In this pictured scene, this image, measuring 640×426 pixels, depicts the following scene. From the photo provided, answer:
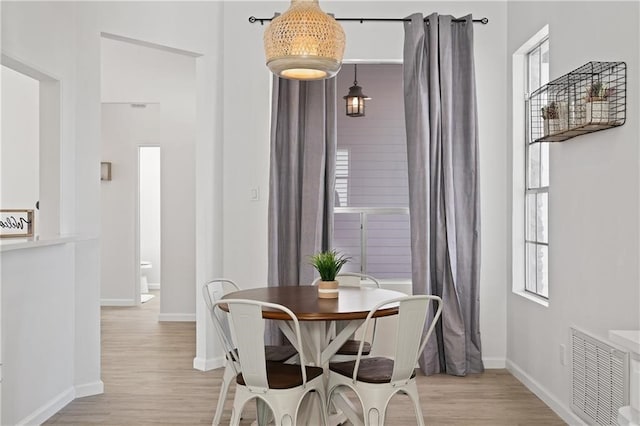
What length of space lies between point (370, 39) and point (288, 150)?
1109 mm

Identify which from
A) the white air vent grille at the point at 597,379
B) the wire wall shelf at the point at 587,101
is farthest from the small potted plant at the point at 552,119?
the white air vent grille at the point at 597,379

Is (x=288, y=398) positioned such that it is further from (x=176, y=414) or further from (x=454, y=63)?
(x=454, y=63)

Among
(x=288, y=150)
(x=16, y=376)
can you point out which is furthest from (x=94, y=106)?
(x=16, y=376)

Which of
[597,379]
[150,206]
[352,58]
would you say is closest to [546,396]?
[597,379]

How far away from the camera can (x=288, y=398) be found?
294 centimetres

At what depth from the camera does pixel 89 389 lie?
417cm

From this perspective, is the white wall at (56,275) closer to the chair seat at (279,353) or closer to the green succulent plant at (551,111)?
the chair seat at (279,353)

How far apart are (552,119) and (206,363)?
9.98ft

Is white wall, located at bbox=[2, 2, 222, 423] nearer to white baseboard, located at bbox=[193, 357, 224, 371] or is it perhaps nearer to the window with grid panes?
white baseboard, located at bbox=[193, 357, 224, 371]

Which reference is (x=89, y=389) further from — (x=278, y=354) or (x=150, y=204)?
(x=150, y=204)

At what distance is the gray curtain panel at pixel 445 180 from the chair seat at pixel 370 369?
1495 millimetres

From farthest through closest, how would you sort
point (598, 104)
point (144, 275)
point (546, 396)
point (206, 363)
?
point (144, 275), point (206, 363), point (546, 396), point (598, 104)

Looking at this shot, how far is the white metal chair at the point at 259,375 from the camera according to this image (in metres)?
2.86

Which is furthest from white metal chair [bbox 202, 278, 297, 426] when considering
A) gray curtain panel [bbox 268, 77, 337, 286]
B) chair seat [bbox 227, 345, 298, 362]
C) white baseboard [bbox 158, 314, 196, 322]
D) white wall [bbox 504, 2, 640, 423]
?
white baseboard [bbox 158, 314, 196, 322]
